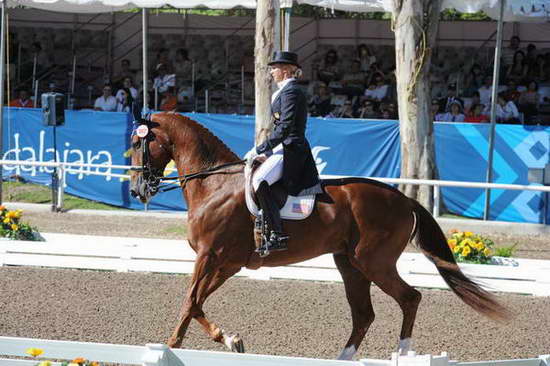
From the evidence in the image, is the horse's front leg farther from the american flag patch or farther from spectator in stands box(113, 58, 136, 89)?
spectator in stands box(113, 58, 136, 89)

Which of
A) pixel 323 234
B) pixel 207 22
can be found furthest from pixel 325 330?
pixel 207 22

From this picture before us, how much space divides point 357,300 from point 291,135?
1.52m

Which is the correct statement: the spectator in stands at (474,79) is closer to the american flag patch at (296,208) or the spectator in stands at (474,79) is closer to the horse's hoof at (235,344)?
the american flag patch at (296,208)

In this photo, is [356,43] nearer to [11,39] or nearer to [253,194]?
[11,39]

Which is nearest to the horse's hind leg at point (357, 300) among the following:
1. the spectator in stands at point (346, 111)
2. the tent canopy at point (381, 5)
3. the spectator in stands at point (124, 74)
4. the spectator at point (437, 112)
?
the tent canopy at point (381, 5)

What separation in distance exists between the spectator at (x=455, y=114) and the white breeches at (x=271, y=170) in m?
10.3

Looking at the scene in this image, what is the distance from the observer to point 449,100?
17281 mm

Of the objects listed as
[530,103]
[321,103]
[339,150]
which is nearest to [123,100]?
[321,103]

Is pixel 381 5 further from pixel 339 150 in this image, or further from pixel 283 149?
pixel 283 149

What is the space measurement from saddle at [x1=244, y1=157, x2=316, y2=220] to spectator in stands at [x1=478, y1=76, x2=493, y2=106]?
36.0 feet

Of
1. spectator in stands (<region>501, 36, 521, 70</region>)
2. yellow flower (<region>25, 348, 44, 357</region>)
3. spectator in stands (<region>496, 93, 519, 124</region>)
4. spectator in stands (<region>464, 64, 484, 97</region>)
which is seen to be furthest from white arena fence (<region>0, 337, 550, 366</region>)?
spectator in stands (<region>501, 36, 521, 70</region>)

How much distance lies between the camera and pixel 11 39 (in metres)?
21.1

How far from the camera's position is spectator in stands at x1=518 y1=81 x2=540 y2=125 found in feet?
55.7

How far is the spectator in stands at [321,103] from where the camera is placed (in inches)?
707
